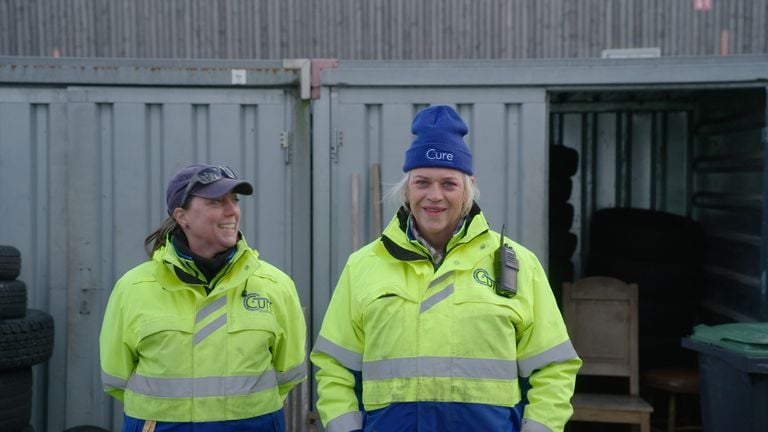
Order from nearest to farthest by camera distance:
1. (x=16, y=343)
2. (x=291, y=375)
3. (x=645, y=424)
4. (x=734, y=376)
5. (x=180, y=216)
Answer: (x=180, y=216), (x=291, y=375), (x=734, y=376), (x=16, y=343), (x=645, y=424)

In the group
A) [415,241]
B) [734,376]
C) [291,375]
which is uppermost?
[415,241]

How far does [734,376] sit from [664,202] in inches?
107

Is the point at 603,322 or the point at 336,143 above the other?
the point at 336,143

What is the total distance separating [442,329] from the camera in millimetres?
2240

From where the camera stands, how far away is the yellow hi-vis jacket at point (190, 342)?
2461 millimetres

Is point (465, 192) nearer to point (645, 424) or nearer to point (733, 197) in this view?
point (645, 424)

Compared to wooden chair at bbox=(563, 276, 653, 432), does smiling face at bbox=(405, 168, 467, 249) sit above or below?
above

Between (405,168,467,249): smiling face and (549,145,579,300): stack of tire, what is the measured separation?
12.7 feet

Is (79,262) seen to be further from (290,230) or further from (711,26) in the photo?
(711,26)

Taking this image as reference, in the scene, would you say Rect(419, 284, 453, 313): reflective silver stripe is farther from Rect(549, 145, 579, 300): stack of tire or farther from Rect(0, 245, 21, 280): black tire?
Rect(549, 145, 579, 300): stack of tire

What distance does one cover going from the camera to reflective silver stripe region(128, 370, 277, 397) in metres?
2.46

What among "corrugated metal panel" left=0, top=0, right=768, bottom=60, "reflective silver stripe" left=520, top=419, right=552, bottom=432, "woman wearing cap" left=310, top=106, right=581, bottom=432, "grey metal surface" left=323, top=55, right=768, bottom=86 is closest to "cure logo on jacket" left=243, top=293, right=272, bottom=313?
"woman wearing cap" left=310, top=106, right=581, bottom=432

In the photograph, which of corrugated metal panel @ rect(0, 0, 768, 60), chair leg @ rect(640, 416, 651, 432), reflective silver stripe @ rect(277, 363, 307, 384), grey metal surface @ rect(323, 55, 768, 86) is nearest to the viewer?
reflective silver stripe @ rect(277, 363, 307, 384)

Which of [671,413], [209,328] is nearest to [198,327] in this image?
[209,328]
